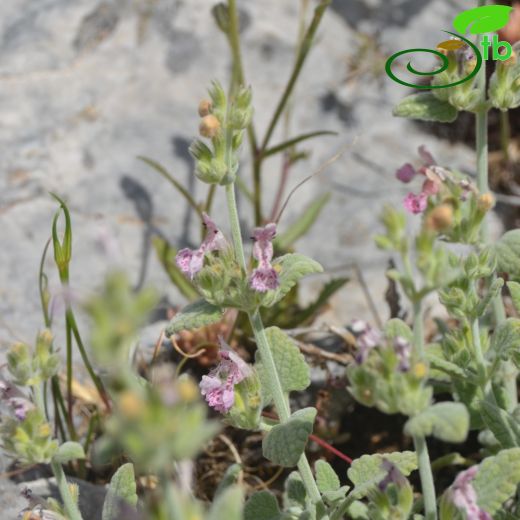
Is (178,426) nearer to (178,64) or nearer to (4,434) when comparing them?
(4,434)

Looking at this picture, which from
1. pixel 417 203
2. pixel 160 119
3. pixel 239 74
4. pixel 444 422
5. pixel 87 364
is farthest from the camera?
pixel 160 119

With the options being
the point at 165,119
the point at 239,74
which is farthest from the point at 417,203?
the point at 165,119

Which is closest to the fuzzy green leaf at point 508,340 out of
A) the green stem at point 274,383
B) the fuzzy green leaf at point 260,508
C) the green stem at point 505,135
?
the green stem at point 274,383

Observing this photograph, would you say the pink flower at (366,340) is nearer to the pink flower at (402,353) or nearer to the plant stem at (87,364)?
the pink flower at (402,353)

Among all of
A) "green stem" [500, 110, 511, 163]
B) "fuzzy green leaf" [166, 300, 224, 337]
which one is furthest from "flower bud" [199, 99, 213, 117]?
"green stem" [500, 110, 511, 163]

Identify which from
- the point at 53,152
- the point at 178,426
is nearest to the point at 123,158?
the point at 53,152

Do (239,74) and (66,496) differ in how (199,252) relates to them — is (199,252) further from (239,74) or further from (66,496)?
(239,74)
